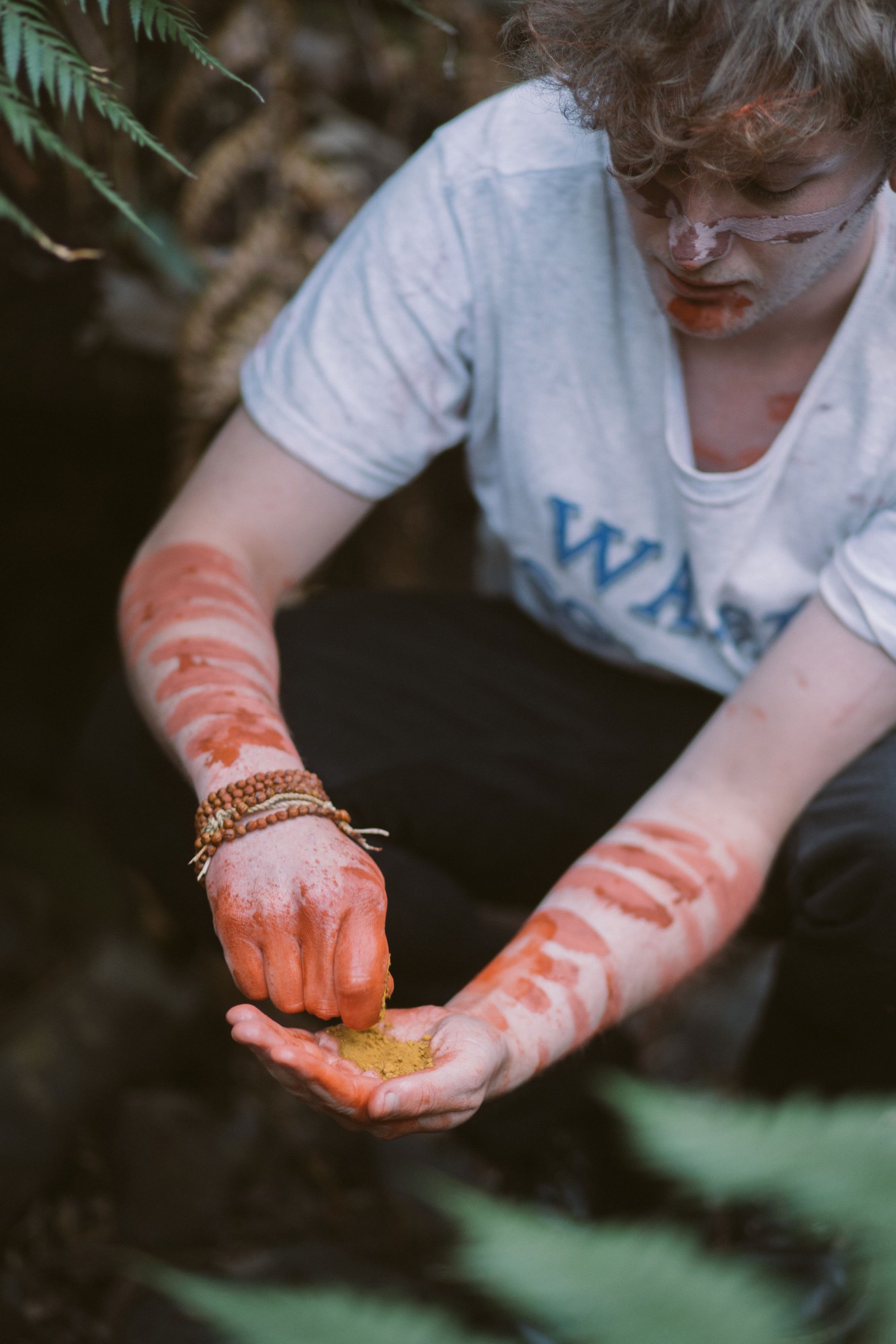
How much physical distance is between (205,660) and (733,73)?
26.6 inches

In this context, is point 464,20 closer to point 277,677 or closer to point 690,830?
point 277,677

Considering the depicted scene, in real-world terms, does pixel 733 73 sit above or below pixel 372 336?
above

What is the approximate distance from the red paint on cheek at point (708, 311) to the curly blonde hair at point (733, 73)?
0.15m

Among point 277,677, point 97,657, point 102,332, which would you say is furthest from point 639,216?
point 97,657

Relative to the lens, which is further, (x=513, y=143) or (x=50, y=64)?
(x=513, y=143)

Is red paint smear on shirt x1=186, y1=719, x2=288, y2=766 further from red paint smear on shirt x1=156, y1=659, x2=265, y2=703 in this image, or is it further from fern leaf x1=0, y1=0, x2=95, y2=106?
fern leaf x1=0, y1=0, x2=95, y2=106

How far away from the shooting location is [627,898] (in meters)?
1.07

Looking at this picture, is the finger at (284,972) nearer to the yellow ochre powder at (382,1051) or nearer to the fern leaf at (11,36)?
the yellow ochre powder at (382,1051)

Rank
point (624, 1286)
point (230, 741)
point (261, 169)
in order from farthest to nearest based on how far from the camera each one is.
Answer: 1. point (261, 169)
2. point (230, 741)
3. point (624, 1286)

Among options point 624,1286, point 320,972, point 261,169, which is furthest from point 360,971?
point 261,169

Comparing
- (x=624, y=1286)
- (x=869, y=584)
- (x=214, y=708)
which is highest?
(x=869, y=584)

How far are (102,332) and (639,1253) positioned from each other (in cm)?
162

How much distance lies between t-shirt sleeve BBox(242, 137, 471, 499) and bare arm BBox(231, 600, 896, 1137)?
0.49 metres

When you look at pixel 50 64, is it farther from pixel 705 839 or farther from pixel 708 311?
pixel 705 839
